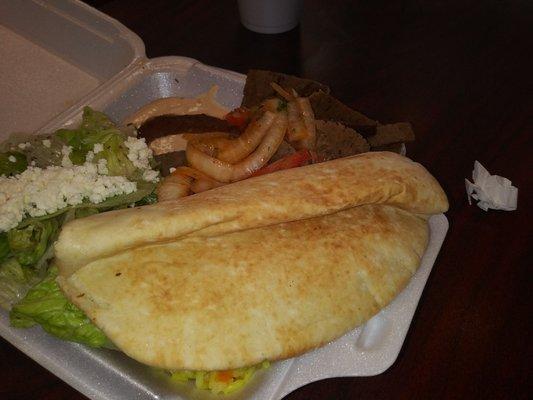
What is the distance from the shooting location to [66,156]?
1906mm

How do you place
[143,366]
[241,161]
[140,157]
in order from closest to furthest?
[143,366] → [140,157] → [241,161]

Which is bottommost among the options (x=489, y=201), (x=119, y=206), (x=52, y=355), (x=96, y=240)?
(x=489, y=201)

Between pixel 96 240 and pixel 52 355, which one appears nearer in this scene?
pixel 96 240

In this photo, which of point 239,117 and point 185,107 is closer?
point 239,117

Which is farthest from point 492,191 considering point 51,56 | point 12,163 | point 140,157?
point 51,56

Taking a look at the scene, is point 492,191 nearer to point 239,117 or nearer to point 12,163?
point 239,117

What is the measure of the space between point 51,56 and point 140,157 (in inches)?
67.7

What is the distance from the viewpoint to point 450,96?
3.13 m

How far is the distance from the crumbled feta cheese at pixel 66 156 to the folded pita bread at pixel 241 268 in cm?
55

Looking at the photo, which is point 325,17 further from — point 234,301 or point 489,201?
point 234,301

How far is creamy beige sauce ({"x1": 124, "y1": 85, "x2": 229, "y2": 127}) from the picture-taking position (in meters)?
2.58

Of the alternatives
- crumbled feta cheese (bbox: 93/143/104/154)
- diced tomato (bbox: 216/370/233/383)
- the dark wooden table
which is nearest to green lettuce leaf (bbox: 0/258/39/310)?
the dark wooden table

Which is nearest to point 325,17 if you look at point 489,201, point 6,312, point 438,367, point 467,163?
point 467,163

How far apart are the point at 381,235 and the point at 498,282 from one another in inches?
35.9
